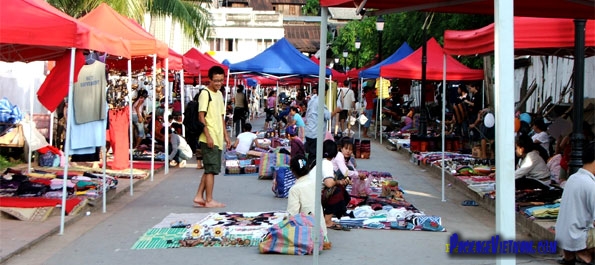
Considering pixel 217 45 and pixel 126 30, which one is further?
pixel 217 45

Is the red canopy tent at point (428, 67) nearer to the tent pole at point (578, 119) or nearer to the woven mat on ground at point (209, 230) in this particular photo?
the tent pole at point (578, 119)

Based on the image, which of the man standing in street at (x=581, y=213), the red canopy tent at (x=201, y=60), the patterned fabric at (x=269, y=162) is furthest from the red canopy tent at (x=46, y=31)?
the red canopy tent at (x=201, y=60)

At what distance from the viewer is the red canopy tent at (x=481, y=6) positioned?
7070mm

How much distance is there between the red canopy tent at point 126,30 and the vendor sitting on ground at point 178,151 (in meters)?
3.72

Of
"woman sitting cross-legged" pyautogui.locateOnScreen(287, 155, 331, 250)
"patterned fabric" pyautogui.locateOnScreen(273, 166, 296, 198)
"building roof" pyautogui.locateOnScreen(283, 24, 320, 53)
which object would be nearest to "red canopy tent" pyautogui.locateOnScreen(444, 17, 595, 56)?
"woman sitting cross-legged" pyautogui.locateOnScreen(287, 155, 331, 250)

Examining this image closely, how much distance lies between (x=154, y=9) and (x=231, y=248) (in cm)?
1862

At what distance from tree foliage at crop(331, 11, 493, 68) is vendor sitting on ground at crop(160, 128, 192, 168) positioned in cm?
959

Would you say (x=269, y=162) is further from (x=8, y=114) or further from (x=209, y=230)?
(x=209, y=230)

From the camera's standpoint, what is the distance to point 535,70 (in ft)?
74.7

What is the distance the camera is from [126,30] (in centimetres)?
1400

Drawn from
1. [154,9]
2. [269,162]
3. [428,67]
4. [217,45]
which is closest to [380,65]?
[428,67]

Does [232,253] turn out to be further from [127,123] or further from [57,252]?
[127,123]

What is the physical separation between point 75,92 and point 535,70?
15710 mm

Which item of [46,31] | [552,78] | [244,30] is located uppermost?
[244,30]
